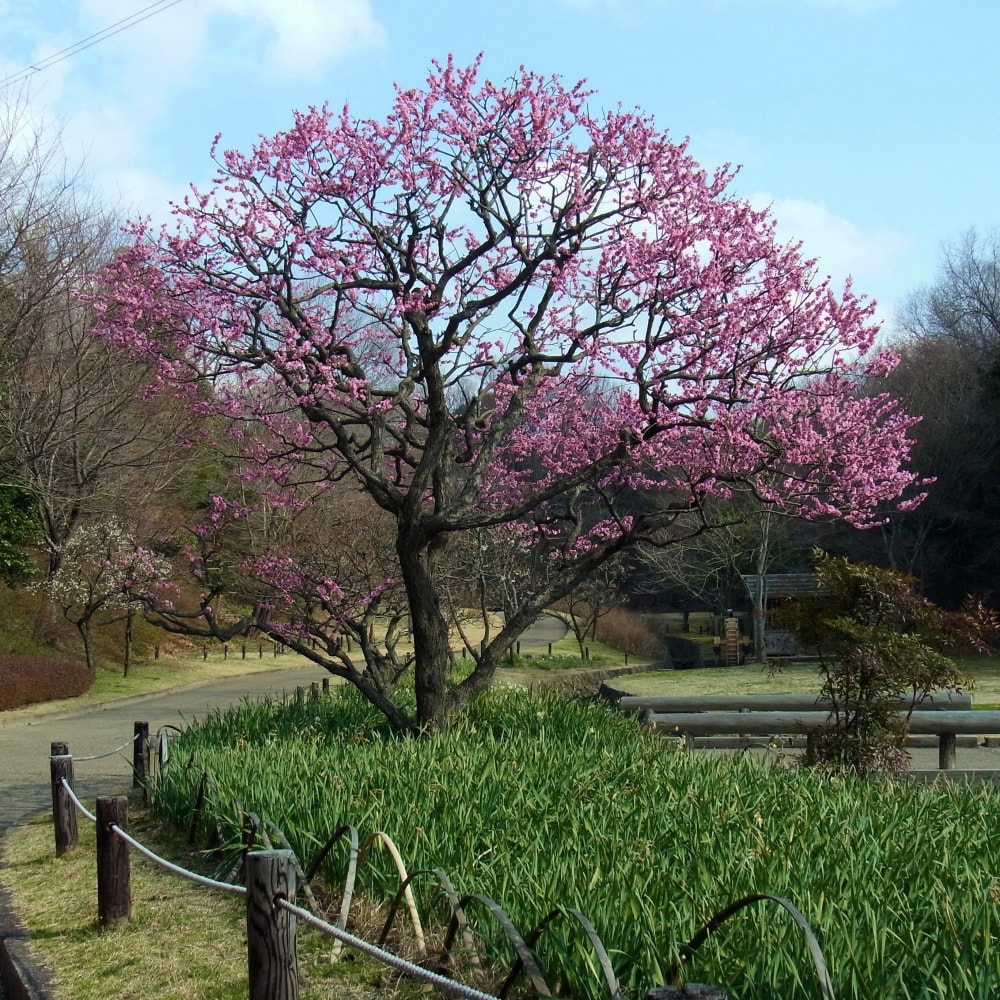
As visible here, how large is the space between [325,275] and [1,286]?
11326 mm

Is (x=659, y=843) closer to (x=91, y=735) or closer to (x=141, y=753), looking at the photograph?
(x=141, y=753)

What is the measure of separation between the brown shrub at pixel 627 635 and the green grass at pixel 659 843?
34235mm

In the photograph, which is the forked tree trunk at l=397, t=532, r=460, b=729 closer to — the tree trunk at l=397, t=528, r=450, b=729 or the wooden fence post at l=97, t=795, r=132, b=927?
the tree trunk at l=397, t=528, r=450, b=729

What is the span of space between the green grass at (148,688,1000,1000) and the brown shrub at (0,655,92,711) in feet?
45.6

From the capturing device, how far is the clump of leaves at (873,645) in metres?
9.06

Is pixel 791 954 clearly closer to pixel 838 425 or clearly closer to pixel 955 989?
pixel 955 989

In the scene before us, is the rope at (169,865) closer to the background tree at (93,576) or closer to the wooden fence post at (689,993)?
the wooden fence post at (689,993)

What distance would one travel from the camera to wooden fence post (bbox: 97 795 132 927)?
5.89 meters

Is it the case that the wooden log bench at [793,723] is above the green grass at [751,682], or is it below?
above

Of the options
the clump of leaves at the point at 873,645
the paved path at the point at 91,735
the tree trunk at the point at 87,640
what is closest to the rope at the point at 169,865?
the paved path at the point at 91,735

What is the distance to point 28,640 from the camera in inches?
1120

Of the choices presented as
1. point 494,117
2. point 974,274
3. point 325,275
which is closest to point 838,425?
point 494,117

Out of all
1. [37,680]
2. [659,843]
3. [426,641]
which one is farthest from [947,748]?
[37,680]

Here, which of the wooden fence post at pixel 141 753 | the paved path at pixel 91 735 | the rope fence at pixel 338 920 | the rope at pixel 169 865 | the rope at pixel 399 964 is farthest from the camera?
the paved path at pixel 91 735
